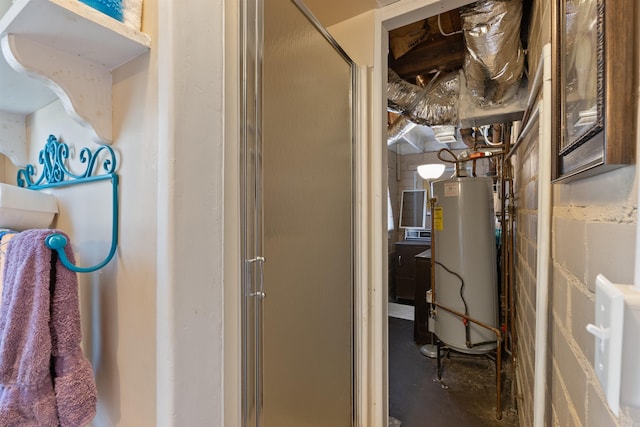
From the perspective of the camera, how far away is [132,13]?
0.52 meters

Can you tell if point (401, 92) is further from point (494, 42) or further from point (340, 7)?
point (340, 7)

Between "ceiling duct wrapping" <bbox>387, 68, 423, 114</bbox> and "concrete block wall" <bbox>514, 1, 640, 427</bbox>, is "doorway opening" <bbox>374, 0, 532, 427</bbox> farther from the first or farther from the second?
"concrete block wall" <bbox>514, 1, 640, 427</bbox>

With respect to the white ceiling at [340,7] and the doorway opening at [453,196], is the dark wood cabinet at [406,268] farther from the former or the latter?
the white ceiling at [340,7]

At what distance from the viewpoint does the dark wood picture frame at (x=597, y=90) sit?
374mm

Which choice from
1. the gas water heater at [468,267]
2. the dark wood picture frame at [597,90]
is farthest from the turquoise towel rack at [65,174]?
the gas water heater at [468,267]

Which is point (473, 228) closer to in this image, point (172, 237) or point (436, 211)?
point (436, 211)

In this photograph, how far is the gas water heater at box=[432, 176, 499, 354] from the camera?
2133mm

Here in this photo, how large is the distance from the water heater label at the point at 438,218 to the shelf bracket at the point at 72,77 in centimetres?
224

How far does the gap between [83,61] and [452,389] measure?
2.67 m

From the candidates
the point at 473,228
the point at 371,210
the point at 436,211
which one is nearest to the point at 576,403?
the point at 371,210

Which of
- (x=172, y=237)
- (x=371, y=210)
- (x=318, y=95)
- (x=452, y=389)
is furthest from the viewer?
(x=452, y=389)

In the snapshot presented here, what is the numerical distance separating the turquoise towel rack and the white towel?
23cm

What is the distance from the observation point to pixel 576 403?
2.00ft

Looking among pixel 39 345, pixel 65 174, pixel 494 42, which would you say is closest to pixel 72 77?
pixel 65 174
